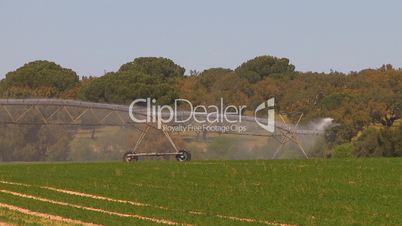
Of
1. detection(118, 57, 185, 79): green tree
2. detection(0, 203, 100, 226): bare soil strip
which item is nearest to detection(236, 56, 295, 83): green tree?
detection(118, 57, 185, 79): green tree

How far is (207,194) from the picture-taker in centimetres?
3709

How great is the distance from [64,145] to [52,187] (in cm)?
4939

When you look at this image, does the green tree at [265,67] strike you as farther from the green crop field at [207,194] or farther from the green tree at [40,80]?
the green crop field at [207,194]

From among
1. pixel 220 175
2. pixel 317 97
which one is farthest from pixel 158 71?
pixel 220 175

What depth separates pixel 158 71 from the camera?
160 m

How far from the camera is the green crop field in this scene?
93.7 feet

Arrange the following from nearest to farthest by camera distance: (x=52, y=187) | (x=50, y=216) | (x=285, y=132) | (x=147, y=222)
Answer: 1. (x=147, y=222)
2. (x=50, y=216)
3. (x=52, y=187)
4. (x=285, y=132)

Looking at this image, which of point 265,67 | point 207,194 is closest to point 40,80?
point 265,67

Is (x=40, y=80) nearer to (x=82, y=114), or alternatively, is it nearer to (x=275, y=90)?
(x=275, y=90)

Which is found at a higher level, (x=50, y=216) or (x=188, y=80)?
(x=188, y=80)

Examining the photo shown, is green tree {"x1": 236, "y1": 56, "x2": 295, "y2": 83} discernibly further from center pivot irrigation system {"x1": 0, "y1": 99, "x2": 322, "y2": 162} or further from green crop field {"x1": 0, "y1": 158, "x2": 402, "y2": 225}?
green crop field {"x1": 0, "y1": 158, "x2": 402, "y2": 225}

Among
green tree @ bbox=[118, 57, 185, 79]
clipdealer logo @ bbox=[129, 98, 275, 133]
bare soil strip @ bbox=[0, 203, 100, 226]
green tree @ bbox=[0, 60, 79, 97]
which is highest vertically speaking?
green tree @ bbox=[118, 57, 185, 79]

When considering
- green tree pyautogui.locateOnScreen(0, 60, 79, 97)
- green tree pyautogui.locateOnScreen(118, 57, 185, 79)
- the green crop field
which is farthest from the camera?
green tree pyautogui.locateOnScreen(118, 57, 185, 79)

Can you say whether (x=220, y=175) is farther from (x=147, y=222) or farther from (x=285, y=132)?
(x=285, y=132)
